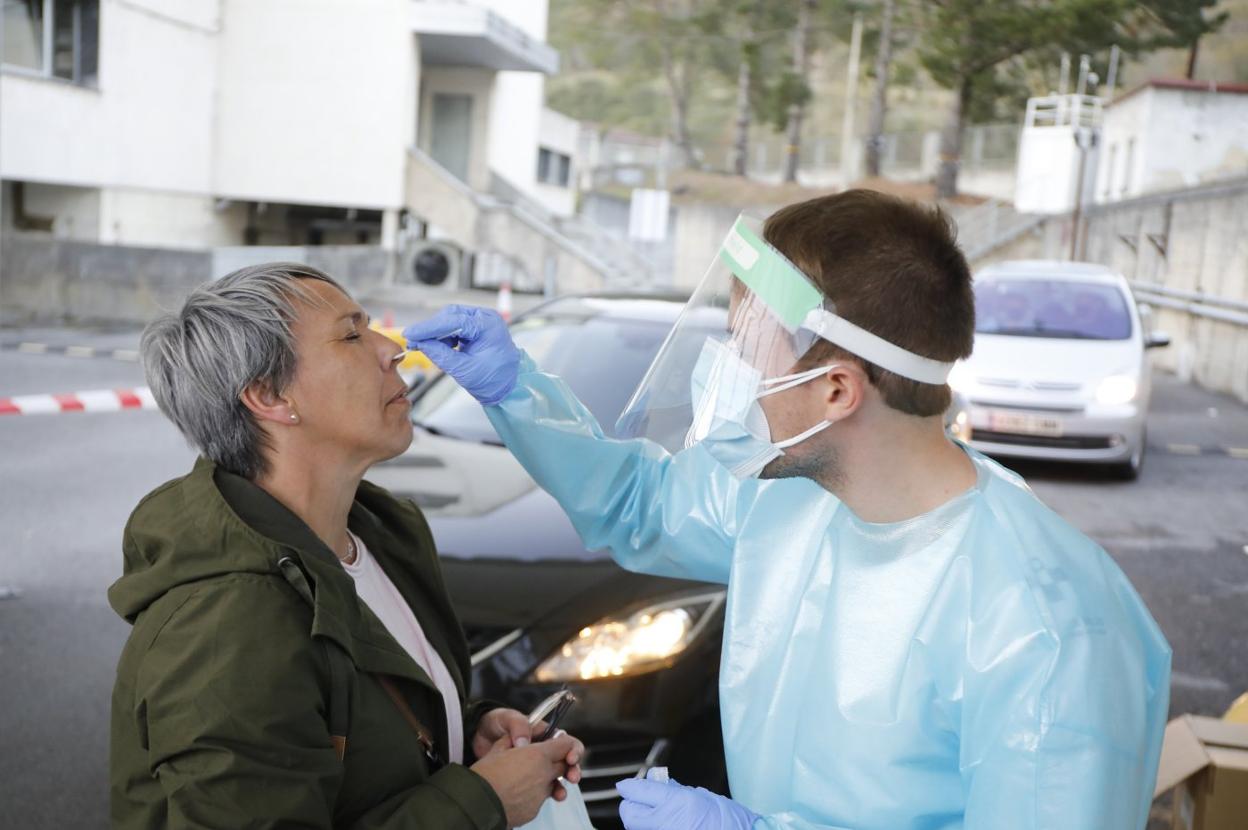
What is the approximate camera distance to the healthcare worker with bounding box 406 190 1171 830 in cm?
167

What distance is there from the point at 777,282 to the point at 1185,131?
34.3m

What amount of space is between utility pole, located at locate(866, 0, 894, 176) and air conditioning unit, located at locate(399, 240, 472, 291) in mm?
17953

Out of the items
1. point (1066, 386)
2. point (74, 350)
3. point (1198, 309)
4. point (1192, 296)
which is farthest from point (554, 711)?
point (1198, 309)

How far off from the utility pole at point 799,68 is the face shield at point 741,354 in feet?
131

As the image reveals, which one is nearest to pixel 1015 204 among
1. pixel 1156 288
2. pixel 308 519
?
pixel 1156 288

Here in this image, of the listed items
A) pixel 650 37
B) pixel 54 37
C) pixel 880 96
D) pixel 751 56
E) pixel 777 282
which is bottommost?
pixel 777 282

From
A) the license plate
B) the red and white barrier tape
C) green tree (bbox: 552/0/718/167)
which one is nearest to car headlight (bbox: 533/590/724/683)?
the red and white barrier tape

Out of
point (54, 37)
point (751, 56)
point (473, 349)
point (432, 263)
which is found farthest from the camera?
point (751, 56)

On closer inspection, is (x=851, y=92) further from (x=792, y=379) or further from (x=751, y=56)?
(x=792, y=379)

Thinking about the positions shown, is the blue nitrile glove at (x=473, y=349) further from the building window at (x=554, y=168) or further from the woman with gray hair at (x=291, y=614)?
the building window at (x=554, y=168)

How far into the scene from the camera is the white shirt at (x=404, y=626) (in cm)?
222

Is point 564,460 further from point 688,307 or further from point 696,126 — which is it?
point 696,126

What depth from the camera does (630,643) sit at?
11.8 feet

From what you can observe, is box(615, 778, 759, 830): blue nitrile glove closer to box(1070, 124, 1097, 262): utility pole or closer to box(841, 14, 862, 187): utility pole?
box(1070, 124, 1097, 262): utility pole
